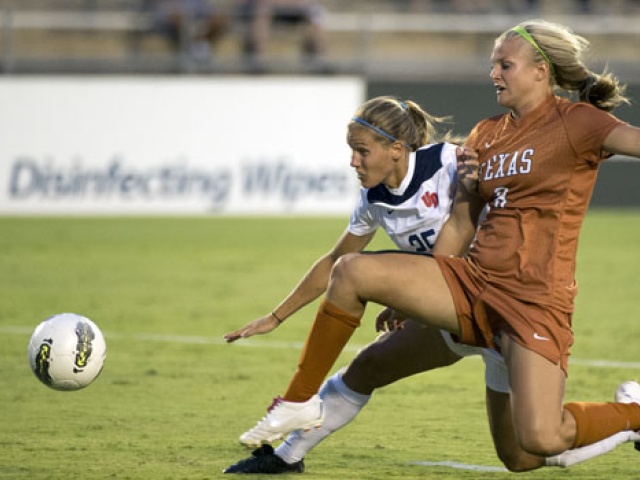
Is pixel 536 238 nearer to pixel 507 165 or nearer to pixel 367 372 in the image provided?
pixel 507 165

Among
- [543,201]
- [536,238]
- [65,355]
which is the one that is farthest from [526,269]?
[65,355]

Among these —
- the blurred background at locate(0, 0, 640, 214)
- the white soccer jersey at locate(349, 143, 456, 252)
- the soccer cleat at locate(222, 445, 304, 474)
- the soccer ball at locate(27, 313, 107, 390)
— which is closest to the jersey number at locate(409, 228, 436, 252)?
the white soccer jersey at locate(349, 143, 456, 252)

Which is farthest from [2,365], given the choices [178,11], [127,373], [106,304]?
[178,11]

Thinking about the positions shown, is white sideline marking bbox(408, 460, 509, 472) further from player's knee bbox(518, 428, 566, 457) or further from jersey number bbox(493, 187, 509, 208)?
jersey number bbox(493, 187, 509, 208)

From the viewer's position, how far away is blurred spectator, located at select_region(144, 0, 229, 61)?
2053cm

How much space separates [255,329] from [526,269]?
45.2 inches

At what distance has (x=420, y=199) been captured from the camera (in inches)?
214

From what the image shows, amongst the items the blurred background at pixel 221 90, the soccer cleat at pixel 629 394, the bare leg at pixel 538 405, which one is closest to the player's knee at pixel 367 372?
the bare leg at pixel 538 405

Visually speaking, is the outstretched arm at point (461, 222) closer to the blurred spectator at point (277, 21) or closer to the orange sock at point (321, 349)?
the orange sock at point (321, 349)

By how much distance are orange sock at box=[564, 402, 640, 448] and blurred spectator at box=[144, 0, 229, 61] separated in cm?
1585

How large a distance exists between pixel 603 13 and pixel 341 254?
1872cm

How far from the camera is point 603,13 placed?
23.2 m

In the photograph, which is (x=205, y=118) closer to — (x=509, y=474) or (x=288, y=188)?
(x=288, y=188)

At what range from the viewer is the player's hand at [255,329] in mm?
5406
